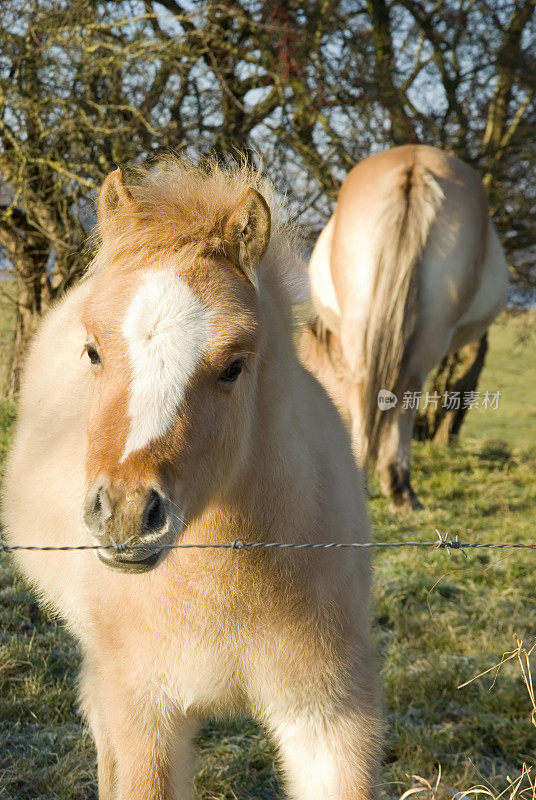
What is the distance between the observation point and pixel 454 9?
25.8 feet

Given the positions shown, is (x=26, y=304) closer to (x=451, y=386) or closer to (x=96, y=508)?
(x=451, y=386)

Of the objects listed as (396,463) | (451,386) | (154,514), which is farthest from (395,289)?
(451,386)

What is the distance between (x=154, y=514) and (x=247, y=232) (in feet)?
2.61

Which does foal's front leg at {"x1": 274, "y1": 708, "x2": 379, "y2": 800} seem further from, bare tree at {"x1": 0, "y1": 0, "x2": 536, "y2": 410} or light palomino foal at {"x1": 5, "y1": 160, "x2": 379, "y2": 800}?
bare tree at {"x1": 0, "y1": 0, "x2": 536, "y2": 410}

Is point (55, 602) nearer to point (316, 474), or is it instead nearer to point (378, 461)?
point (316, 474)

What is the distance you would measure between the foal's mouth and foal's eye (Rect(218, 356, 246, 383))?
0.42 metres

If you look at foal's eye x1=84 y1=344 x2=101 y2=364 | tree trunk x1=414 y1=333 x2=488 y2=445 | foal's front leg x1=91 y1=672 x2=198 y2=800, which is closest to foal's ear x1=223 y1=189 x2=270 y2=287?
foal's eye x1=84 y1=344 x2=101 y2=364

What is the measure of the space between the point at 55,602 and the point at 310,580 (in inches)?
44.4

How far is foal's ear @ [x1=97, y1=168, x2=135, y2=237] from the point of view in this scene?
6.37 feet

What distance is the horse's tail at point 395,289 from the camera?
5289 millimetres

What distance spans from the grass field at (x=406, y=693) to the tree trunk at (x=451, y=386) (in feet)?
14.1

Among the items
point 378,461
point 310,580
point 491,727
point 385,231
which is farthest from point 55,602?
point 385,231

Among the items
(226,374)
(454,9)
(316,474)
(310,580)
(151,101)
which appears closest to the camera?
(226,374)

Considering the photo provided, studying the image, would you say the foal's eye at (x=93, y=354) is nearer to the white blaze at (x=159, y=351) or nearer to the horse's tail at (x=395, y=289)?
the white blaze at (x=159, y=351)
